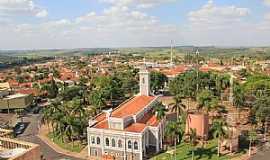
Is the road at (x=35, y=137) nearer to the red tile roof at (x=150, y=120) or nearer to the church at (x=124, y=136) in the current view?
the church at (x=124, y=136)

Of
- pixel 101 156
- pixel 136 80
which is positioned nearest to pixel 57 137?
pixel 101 156

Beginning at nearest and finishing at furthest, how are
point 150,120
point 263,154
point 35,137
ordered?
1. point 263,154
2. point 150,120
3. point 35,137

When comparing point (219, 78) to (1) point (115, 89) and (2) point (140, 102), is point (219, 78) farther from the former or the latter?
(2) point (140, 102)

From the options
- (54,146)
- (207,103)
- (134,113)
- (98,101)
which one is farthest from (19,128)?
(207,103)

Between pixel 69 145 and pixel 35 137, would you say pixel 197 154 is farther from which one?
pixel 35 137

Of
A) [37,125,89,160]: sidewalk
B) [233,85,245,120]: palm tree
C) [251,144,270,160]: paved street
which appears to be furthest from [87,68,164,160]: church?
[233,85,245,120]: palm tree

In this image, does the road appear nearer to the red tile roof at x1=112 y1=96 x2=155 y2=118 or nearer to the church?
the church

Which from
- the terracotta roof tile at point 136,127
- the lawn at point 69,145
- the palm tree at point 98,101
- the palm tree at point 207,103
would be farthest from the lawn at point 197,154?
the palm tree at point 98,101
